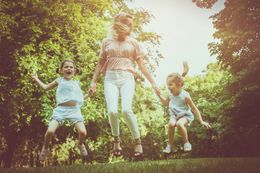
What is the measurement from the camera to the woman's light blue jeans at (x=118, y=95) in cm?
548

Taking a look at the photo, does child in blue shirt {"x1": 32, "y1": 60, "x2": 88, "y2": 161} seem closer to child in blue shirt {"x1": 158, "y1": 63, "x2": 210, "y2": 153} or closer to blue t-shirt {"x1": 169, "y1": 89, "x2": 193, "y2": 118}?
child in blue shirt {"x1": 158, "y1": 63, "x2": 210, "y2": 153}

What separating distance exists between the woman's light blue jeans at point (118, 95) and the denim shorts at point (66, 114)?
1.78 feet

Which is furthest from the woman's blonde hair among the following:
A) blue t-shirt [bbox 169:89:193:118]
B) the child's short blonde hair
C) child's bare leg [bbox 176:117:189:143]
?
child's bare leg [bbox 176:117:189:143]

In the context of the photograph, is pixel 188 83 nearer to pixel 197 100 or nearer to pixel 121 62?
pixel 197 100

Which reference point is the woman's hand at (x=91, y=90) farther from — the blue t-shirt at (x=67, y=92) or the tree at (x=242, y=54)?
the tree at (x=242, y=54)

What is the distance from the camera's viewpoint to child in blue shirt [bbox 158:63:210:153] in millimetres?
6031

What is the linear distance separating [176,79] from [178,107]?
500 millimetres

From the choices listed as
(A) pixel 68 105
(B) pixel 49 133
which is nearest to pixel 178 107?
(A) pixel 68 105

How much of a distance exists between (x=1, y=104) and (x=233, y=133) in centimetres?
888

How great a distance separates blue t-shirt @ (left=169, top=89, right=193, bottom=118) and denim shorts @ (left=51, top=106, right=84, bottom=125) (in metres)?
1.58

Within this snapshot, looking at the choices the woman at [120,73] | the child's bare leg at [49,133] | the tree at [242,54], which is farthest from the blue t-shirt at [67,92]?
the tree at [242,54]

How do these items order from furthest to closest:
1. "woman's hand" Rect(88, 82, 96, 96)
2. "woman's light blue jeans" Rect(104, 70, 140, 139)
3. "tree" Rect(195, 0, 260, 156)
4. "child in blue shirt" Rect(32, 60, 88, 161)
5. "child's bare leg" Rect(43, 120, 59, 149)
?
"tree" Rect(195, 0, 260, 156), "woman's hand" Rect(88, 82, 96, 96), "child in blue shirt" Rect(32, 60, 88, 161), "woman's light blue jeans" Rect(104, 70, 140, 139), "child's bare leg" Rect(43, 120, 59, 149)

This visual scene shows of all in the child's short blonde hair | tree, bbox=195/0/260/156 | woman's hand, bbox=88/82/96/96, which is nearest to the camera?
woman's hand, bbox=88/82/96/96

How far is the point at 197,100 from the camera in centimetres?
2028
